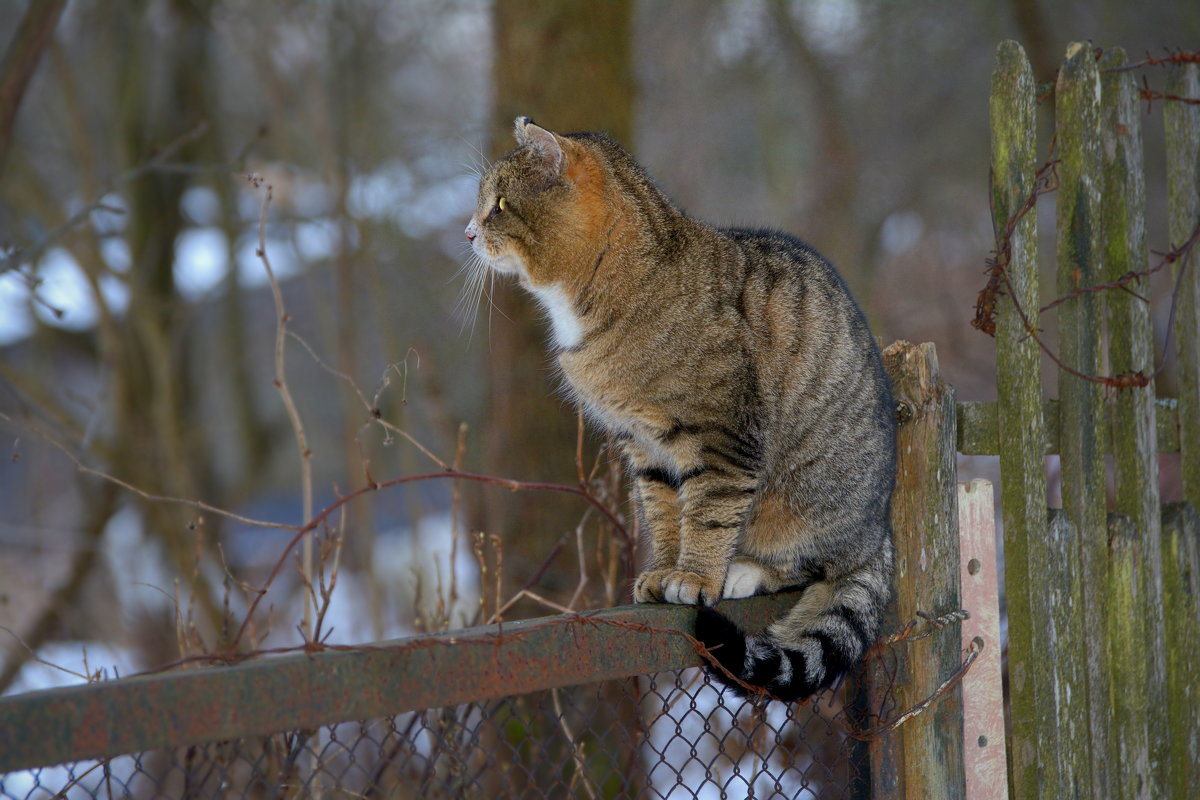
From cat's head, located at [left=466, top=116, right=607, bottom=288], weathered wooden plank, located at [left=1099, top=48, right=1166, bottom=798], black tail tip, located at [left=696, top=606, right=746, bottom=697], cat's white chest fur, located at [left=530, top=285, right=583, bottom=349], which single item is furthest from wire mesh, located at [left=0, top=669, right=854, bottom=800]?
cat's head, located at [left=466, top=116, right=607, bottom=288]

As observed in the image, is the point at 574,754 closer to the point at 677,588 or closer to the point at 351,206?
the point at 677,588

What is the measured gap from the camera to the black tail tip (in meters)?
1.97

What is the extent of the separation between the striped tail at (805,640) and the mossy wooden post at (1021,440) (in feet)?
1.03

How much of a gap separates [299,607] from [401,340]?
2.10 metres

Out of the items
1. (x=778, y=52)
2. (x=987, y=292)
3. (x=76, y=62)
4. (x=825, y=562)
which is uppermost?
(x=778, y=52)

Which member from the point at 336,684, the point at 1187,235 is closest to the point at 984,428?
the point at 1187,235

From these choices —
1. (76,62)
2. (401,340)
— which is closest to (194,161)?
(76,62)

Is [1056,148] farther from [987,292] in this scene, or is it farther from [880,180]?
[880,180]

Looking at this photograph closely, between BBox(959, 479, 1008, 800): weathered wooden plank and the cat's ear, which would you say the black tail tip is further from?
the cat's ear

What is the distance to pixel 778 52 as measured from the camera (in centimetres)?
829

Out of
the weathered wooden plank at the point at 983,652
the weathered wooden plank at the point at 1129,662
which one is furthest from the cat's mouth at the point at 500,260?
the weathered wooden plank at the point at 1129,662

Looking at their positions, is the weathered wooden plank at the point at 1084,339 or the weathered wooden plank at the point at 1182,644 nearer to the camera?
the weathered wooden plank at the point at 1084,339

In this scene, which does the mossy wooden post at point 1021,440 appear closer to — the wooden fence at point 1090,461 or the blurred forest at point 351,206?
the wooden fence at point 1090,461

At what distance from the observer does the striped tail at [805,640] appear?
200 centimetres
